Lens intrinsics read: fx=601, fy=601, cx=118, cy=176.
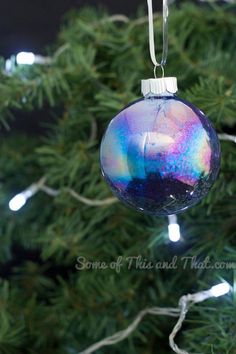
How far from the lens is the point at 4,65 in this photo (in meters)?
0.55

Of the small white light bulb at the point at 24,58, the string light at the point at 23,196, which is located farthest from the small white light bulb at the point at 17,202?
the small white light bulb at the point at 24,58

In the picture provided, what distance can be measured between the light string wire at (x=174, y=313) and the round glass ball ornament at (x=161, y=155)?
72 mm

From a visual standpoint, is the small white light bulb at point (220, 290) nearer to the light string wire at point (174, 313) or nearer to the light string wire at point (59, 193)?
the light string wire at point (174, 313)

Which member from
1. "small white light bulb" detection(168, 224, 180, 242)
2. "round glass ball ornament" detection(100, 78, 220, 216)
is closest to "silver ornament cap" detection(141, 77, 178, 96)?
"round glass ball ornament" detection(100, 78, 220, 216)

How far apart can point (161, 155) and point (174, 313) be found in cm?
17

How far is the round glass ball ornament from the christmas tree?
81 mm

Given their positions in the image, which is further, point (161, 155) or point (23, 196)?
point (23, 196)

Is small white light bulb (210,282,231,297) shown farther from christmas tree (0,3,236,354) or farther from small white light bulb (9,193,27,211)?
small white light bulb (9,193,27,211)

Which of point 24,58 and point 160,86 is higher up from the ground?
point 24,58

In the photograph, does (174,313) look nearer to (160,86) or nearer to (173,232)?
(173,232)

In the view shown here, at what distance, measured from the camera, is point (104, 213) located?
1.73ft

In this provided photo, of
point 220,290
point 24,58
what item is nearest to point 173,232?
point 220,290

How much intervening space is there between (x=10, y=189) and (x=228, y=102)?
27cm

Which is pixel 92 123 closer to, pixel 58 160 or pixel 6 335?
pixel 58 160
